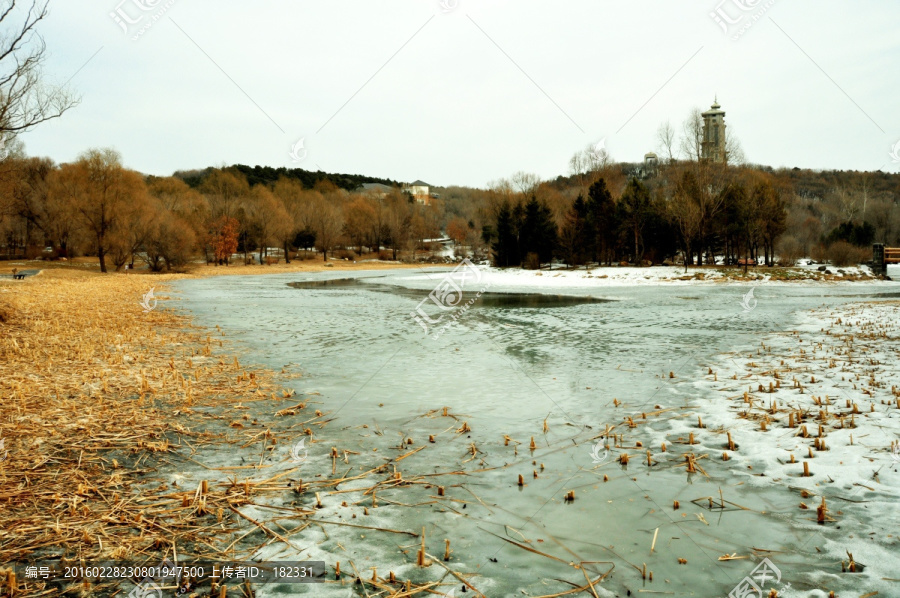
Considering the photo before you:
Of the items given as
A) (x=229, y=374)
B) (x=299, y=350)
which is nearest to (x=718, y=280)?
(x=299, y=350)

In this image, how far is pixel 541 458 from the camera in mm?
5820

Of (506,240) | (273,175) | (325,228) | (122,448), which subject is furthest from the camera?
(273,175)

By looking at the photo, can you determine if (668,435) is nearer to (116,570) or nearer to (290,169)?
(116,570)

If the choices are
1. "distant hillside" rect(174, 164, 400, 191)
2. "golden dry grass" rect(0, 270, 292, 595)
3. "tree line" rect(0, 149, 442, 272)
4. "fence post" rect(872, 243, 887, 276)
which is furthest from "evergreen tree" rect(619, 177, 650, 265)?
"distant hillside" rect(174, 164, 400, 191)

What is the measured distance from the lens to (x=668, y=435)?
6.52m

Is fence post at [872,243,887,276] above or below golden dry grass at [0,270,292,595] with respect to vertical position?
above

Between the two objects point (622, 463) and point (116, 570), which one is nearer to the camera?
point (116, 570)

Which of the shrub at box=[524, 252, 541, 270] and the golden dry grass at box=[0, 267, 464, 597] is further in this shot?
the shrub at box=[524, 252, 541, 270]

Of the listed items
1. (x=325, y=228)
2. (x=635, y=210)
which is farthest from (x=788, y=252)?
(x=325, y=228)

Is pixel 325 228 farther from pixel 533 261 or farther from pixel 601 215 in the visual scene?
pixel 601 215

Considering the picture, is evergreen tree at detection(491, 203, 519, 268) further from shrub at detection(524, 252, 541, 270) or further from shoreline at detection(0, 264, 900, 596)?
shoreline at detection(0, 264, 900, 596)

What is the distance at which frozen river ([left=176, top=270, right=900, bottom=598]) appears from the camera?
373cm

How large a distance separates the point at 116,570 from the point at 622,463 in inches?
174

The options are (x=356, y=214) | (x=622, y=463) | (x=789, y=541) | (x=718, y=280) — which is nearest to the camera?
(x=789, y=541)
